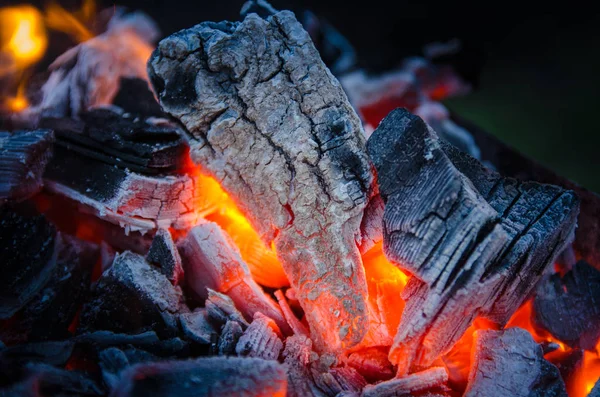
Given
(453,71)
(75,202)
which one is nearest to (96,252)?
(75,202)

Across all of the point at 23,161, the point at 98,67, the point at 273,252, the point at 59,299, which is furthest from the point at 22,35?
the point at 273,252

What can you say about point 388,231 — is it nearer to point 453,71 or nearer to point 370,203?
point 370,203

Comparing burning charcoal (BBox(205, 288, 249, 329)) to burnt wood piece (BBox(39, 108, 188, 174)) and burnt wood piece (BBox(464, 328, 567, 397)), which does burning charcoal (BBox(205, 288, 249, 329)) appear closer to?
burnt wood piece (BBox(39, 108, 188, 174))

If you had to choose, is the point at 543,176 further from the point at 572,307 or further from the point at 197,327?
the point at 197,327

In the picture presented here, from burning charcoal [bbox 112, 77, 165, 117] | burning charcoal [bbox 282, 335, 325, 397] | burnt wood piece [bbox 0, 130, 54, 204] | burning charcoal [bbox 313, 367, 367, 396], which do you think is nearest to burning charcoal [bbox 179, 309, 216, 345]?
burning charcoal [bbox 282, 335, 325, 397]

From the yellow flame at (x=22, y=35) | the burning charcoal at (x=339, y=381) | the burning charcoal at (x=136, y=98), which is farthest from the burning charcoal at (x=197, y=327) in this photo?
the yellow flame at (x=22, y=35)
